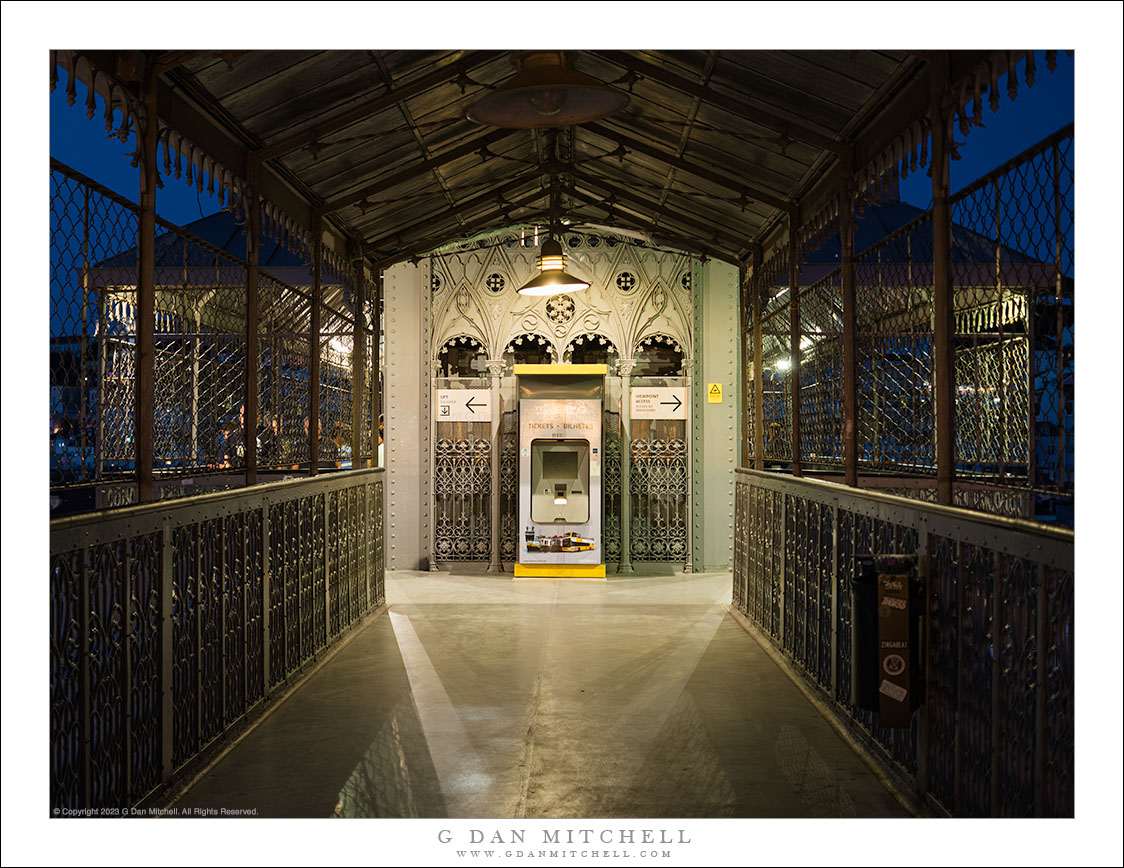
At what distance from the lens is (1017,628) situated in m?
3.29

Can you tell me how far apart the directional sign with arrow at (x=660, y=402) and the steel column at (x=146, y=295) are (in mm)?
7596

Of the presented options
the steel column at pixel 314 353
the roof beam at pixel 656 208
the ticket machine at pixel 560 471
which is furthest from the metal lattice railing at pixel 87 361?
the ticket machine at pixel 560 471

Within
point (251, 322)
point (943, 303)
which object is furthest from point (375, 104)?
point (943, 303)

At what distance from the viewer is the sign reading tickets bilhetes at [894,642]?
4105 mm

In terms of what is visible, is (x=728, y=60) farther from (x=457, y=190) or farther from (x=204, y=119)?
(x=457, y=190)

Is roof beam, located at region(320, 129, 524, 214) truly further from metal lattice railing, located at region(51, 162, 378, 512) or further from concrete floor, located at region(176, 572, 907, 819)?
concrete floor, located at region(176, 572, 907, 819)

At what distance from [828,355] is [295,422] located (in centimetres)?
427

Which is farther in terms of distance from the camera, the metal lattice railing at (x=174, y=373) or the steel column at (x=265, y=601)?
the steel column at (x=265, y=601)

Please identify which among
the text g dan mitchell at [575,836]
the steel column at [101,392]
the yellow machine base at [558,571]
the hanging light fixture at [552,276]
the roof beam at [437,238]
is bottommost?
the yellow machine base at [558,571]

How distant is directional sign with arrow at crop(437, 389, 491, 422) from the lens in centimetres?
1177

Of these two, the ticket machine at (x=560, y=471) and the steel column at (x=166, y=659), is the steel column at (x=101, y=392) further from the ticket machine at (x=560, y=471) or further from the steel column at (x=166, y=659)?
the ticket machine at (x=560, y=471)

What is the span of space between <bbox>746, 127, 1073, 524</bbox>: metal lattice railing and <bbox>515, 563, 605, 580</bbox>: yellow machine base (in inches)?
165

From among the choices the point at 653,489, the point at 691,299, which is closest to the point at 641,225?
the point at 691,299

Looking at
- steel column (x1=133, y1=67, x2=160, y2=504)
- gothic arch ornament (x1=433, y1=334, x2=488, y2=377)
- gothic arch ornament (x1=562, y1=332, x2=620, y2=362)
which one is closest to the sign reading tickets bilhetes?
steel column (x1=133, y1=67, x2=160, y2=504)
